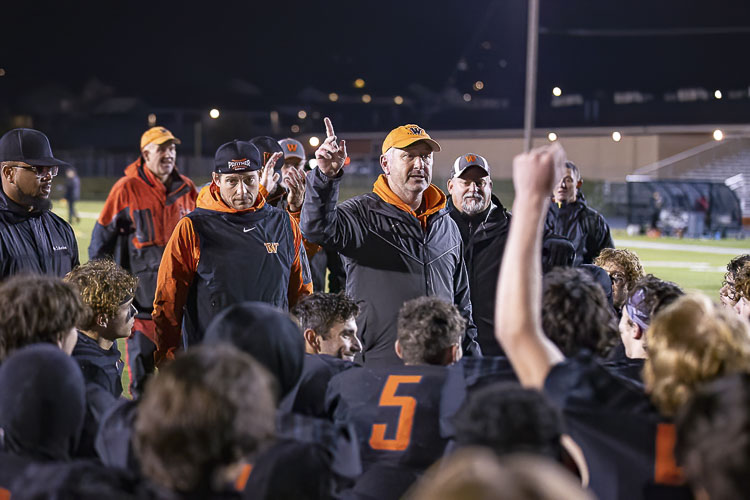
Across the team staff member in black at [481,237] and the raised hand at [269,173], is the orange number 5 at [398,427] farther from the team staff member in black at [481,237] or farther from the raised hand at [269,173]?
the raised hand at [269,173]

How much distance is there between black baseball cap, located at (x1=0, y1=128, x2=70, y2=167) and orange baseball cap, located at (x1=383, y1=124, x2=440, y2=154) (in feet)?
6.75

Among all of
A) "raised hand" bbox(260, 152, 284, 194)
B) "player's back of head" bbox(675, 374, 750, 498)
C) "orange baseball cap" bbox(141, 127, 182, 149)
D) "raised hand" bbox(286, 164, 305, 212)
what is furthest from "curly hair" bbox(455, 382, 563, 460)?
"orange baseball cap" bbox(141, 127, 182, 149)

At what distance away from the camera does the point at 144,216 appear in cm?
675

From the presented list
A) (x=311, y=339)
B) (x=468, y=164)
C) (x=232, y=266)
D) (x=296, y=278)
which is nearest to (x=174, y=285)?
(x=232, y=266)

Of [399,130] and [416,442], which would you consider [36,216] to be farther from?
[416,442]

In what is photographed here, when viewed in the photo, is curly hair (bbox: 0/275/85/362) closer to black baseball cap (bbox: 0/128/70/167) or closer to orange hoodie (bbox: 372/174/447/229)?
orange hoodie (bbox: 372/174/447/229)

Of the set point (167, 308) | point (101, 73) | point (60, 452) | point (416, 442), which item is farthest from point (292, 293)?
point (101, 73)

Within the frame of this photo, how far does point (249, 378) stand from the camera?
6.11 feet

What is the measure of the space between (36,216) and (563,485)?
4665mm

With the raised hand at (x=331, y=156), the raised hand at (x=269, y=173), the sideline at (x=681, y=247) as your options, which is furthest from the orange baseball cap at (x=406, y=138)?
the sideline at (x=681, y=247)

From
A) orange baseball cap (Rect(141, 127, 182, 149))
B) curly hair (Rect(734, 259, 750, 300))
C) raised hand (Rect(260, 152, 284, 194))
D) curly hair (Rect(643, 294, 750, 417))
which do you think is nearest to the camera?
curly hair (Rect(643, 294, 750, 417))

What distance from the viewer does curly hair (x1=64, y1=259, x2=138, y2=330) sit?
13.4ft

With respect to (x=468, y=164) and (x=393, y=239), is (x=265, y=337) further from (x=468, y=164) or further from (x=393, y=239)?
(x=468, y=164)

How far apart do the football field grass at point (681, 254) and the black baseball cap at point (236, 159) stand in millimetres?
4852
